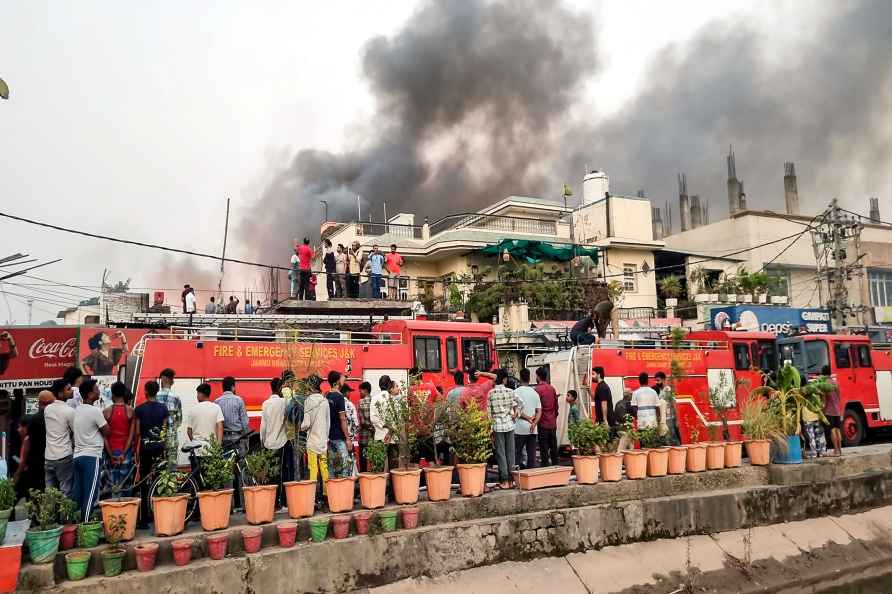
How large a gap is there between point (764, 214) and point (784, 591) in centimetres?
3759

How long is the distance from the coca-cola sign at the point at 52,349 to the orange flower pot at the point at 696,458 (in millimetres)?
15183

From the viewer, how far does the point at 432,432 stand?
9.05m

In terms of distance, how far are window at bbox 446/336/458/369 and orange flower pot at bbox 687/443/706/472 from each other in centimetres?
518

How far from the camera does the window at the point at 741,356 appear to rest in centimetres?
1697

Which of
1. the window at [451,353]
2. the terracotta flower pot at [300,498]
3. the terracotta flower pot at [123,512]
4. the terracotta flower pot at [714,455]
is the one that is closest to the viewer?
the terracotta flower pot at [123,512]

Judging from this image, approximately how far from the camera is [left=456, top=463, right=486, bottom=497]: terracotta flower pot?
879 centimetres

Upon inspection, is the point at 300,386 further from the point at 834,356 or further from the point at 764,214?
the point at 764,214

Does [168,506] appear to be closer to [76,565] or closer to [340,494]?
[76,565]

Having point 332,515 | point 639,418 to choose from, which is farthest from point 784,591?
point 332,515

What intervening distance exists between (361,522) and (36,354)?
13.6 m

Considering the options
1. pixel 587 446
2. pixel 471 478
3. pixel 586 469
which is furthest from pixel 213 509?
pixel 587 446

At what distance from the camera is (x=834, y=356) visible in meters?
17.2

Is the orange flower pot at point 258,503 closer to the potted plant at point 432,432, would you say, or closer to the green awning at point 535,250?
the potted plant at point 432,432

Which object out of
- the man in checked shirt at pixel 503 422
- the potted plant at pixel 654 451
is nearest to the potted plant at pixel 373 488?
the man in checked shirt at pixel 503 422
